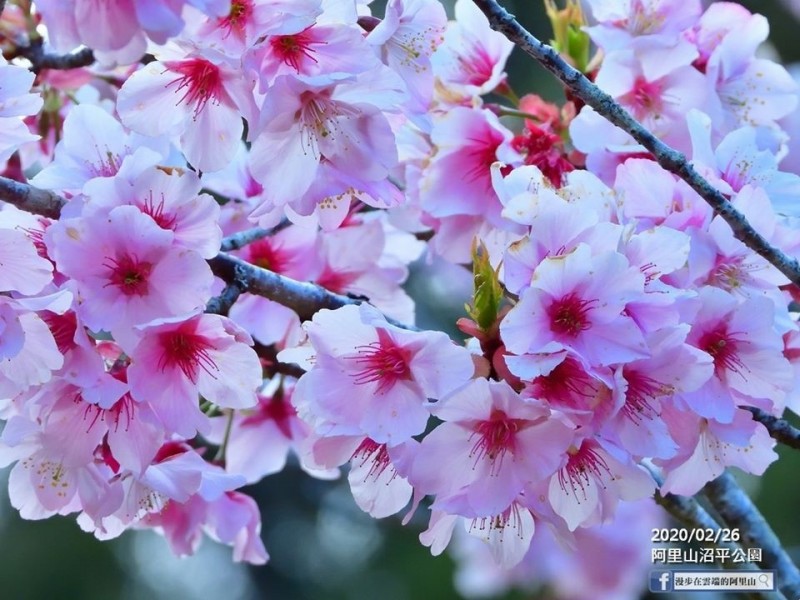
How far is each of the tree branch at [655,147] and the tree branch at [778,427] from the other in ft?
0.43

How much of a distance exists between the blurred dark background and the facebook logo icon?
8.44 ft

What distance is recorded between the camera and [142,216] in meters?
0.89

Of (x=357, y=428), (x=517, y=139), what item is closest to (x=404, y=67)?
(x=517, y=139)

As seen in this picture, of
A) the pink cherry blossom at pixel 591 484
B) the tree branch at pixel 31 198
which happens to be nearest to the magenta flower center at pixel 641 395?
the pink cherry blossom at pixel 591 484

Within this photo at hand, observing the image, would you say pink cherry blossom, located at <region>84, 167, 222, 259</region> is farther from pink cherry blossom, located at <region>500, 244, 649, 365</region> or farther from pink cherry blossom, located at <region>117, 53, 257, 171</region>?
pink cherry blossom, located at <region>500, 244, 649, 365</region>

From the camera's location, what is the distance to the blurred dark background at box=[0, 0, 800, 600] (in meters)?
4.28

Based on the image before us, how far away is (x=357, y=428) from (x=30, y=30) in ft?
2.43

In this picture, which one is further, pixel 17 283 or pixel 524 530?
pixel 524 530

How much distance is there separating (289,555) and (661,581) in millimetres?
3981

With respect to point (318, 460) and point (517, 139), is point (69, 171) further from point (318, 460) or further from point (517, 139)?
point (517, 139)

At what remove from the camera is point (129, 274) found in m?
0.91

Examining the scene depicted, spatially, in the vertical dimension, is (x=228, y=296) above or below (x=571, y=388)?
below

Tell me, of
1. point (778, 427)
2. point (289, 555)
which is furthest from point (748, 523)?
point (289, 555)

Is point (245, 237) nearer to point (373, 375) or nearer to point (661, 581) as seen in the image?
point (373, 375)
